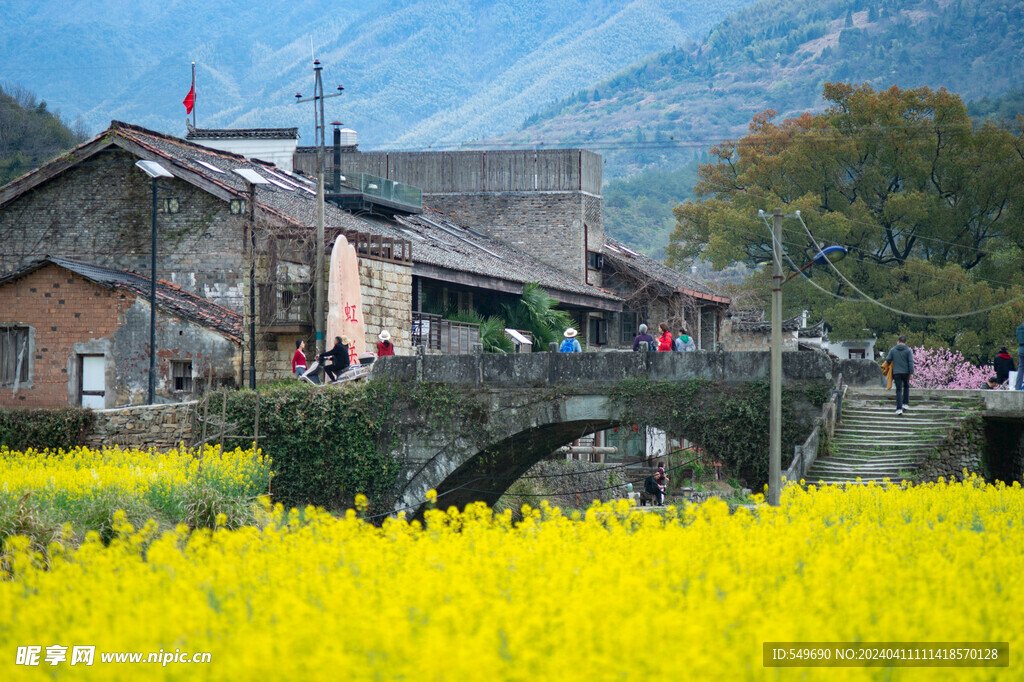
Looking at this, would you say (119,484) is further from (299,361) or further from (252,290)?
(252,290)

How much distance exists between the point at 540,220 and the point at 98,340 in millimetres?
17908

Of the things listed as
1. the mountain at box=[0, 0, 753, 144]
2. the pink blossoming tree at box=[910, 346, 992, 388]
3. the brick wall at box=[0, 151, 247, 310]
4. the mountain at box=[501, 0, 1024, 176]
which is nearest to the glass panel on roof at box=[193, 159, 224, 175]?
the brick wall at box=[0, 151, 247, 310]

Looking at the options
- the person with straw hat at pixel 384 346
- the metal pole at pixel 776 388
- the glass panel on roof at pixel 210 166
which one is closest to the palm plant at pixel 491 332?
the person with straw hat at pixel 384 346

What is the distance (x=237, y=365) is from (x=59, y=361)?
377cm

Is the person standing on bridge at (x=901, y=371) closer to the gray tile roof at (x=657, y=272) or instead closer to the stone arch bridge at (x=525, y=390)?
the stone arch bridge at (x=525, y=390)

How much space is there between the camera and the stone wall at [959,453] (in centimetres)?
1759

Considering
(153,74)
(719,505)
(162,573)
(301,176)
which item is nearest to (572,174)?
(301,176)

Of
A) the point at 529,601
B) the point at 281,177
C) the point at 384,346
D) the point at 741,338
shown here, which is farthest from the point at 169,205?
the point at 741,338

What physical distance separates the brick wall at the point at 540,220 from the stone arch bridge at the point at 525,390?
16.1 m

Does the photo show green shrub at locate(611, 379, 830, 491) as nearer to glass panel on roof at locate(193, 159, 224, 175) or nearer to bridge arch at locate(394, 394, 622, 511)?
bridge arch at locate(394, 394, 622, 511)

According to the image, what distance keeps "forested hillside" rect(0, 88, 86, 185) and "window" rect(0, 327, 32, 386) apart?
1004 inches

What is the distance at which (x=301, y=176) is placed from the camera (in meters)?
34.0

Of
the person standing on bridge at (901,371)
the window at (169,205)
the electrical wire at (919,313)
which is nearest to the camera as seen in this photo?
the person standing on bridge at (901,371)

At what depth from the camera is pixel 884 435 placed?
18.4 meters
